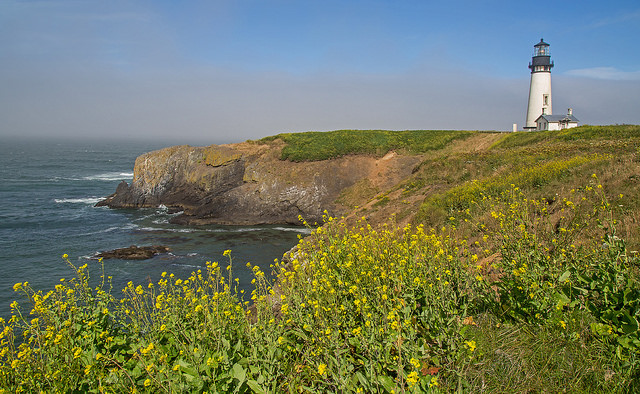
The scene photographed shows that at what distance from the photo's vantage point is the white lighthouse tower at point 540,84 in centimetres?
4834

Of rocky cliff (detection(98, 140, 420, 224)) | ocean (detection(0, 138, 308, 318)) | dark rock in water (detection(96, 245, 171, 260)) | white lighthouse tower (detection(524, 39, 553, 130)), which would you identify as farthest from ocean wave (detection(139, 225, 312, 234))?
white lighthouse tower (detection(524, 39, 553, 130))

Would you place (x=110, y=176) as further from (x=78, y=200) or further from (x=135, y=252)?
(x=135, y=252)

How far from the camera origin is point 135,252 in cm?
2716

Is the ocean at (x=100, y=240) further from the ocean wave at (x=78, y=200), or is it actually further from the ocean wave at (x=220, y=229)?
the ocean wave at (x=78, y=200)

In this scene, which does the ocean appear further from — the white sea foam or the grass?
the white sea foam

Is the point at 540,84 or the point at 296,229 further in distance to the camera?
the point at 540,84

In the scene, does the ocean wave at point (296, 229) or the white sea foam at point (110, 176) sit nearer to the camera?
the ocean wave at point (296, 229)

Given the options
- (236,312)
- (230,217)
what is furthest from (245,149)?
(236,312)

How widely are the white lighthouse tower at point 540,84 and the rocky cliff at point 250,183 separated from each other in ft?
59.8

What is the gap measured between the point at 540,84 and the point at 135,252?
162 feet

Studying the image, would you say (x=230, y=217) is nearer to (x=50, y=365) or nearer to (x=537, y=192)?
(x=537, y=192)

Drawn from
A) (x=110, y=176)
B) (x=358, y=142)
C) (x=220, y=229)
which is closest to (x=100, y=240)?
(x=220, y=229)

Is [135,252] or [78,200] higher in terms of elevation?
[78,200]

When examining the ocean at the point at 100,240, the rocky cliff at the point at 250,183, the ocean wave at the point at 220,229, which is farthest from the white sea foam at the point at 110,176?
the ocean wave at the point at 220,229
